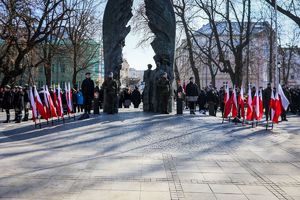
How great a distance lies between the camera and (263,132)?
1416cm

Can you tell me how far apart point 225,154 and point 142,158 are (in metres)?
2.10

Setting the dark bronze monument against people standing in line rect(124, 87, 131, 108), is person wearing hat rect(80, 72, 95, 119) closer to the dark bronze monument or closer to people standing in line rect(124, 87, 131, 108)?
the dark bronze monument

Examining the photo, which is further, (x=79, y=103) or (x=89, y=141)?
(x=79, y=103)

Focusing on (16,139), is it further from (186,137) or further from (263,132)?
(263,132)

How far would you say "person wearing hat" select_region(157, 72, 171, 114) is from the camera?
18.1 m

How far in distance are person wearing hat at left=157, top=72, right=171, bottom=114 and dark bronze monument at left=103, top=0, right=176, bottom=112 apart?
75 centimetres

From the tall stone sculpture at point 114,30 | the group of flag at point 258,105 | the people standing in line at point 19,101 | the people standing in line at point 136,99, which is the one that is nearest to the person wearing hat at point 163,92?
the tall stone sculpture at point 114,30

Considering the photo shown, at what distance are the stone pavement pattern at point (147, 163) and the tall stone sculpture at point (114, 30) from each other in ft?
20.7

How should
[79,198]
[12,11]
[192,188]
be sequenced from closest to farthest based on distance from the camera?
[79,198], [192,188], [12,11]

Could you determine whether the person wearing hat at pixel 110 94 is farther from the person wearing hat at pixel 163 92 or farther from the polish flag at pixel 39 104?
the polish flag at pixel 39 104

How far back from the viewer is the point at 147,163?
8.62 meters

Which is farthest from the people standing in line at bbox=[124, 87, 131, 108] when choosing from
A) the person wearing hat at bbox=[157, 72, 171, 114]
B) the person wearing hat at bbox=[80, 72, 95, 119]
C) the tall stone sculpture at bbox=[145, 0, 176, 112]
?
the person wearing hat at bbox=[80, 72, 95, 119]

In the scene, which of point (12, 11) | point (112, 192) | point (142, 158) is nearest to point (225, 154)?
point (142, 158)

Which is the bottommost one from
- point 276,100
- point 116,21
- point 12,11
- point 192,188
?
point 192,188
